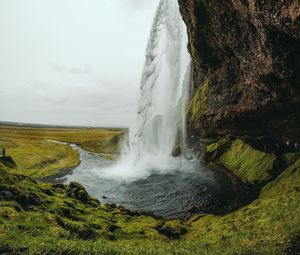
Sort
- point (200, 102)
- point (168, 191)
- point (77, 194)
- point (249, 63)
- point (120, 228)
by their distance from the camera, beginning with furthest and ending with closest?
point (200, 102) < point (168, 191) < point (77, 194) < point (249, 63) < point (120, 228)

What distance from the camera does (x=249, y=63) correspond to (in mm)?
39250

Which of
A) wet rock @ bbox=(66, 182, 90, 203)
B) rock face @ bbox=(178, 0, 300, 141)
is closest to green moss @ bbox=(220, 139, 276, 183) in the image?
rock face @ bbox=(178, 0, 300, 141)

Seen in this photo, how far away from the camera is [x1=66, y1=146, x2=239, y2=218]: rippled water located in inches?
1869

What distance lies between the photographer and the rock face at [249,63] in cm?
2969

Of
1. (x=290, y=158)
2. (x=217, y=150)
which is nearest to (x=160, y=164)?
(x=217, y=150)

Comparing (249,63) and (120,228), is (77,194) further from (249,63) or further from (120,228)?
(249,63)

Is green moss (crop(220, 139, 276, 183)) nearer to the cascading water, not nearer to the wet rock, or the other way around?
the cascading water

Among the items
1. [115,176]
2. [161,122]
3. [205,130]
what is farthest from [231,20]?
[161,122]

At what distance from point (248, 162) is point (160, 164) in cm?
2765

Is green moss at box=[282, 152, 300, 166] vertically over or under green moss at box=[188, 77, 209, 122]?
under

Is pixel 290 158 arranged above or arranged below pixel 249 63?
below

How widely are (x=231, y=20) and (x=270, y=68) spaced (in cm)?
784

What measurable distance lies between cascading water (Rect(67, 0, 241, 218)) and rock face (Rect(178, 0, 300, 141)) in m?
12.0

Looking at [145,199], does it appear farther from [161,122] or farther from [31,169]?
[161,122]
